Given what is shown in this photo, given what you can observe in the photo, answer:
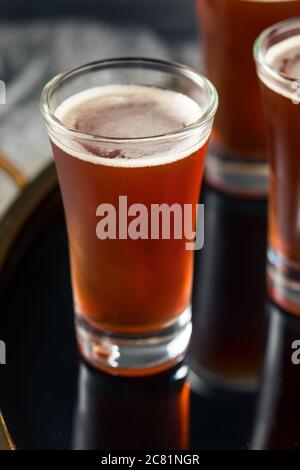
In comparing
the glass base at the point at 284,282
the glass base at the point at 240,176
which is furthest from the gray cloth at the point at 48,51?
the glass base at the point at 284,282

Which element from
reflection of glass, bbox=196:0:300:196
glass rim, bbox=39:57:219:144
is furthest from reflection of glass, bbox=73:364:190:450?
reflection of glass, bbox=196:0:300:196

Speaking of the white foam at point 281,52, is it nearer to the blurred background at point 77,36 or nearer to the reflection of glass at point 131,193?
the reflection of glass at point 131,193

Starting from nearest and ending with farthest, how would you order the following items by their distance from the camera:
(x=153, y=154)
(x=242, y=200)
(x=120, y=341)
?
1. (x=153, y=154)
2. (x=120, y=341)
3. (x=242, y=200)

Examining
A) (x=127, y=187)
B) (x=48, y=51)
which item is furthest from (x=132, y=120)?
(x=48, y=51)

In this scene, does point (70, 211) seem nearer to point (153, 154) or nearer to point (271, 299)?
point (153, 154)

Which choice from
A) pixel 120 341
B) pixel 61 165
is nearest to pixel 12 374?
pixel 120 341
